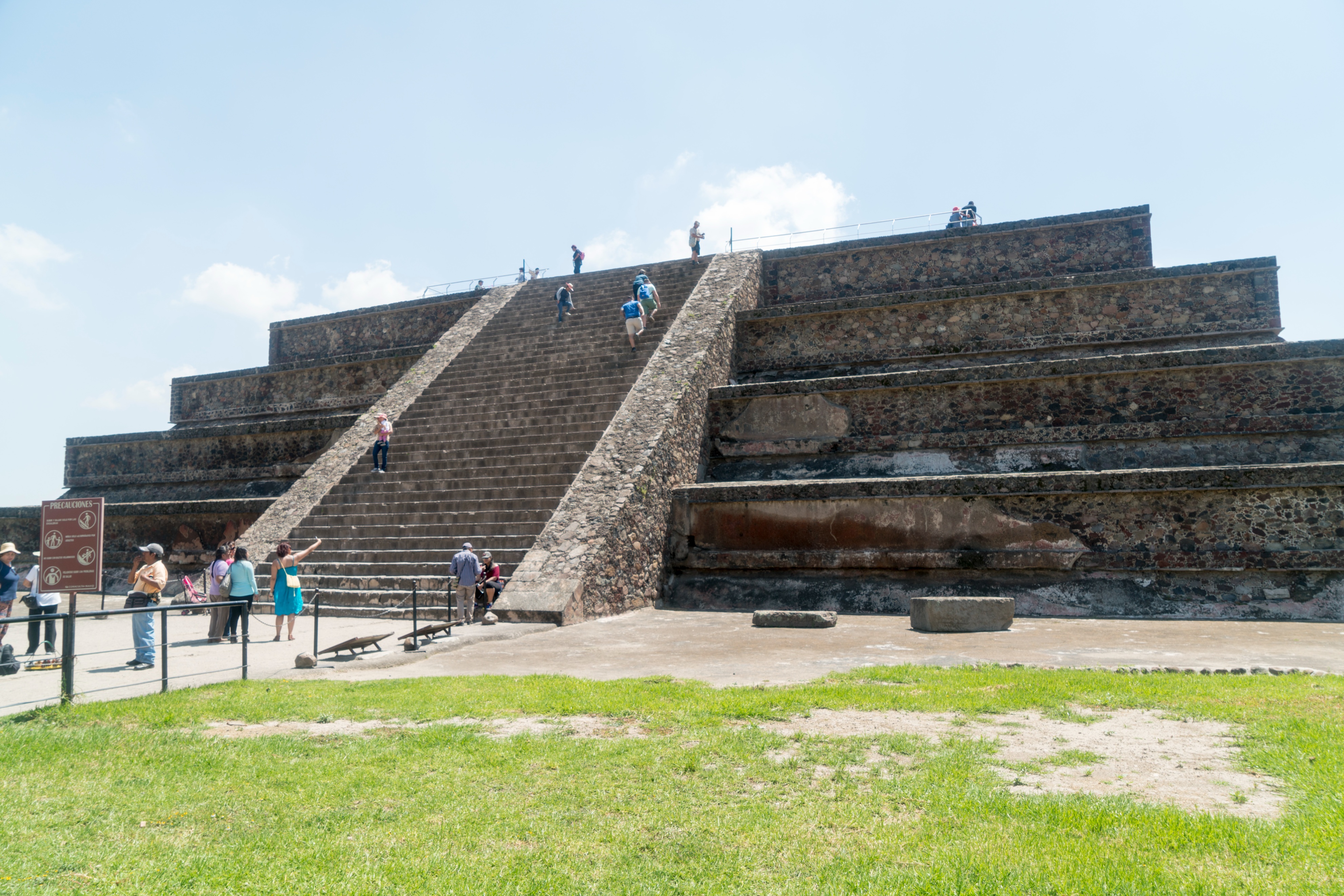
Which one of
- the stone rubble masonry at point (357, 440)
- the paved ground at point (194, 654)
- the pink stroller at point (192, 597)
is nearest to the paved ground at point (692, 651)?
the paved ground at point (194, 654)

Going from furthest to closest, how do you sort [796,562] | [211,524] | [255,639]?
[211,524] < [796,562] < [255,639]

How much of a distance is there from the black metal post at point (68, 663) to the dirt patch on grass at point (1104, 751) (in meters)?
4.53

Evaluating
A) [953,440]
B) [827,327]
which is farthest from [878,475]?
[827,327]

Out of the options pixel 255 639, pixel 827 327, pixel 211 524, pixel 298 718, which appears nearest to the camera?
pixel 298 718

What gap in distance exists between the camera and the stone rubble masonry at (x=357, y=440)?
12.7 metres

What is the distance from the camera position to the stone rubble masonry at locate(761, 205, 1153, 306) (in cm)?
1691

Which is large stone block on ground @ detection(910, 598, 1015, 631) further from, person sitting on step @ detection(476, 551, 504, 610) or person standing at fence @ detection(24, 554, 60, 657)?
person standing at fence @ detection(24, 554, 60, 657)

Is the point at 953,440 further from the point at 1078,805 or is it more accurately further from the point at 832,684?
the point at 1078,805

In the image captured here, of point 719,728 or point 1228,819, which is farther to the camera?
point 719,728

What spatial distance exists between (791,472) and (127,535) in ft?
39.7

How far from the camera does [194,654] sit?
7.46 meters

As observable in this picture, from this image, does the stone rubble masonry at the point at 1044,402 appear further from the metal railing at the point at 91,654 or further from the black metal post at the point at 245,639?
the metal railing at the point at 91,654

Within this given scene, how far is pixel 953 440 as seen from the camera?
511 inches

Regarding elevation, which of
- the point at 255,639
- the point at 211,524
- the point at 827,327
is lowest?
the point at 255,639
